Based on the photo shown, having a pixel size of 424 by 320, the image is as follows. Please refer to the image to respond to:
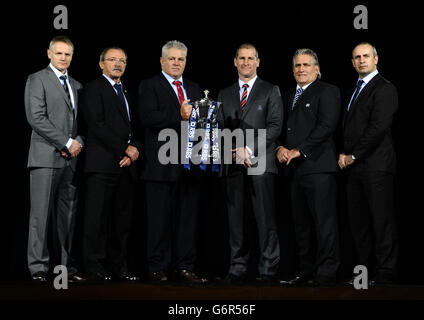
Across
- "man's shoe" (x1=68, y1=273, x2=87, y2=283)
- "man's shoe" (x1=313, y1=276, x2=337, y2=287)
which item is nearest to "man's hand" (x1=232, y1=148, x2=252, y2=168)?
"man's shoe" (x1=313, y1=276, x2=337, y2=287)

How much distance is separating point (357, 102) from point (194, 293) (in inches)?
69.2

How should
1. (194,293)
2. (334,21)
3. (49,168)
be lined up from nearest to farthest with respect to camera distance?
(194,293)
(49,168)
(334,21)

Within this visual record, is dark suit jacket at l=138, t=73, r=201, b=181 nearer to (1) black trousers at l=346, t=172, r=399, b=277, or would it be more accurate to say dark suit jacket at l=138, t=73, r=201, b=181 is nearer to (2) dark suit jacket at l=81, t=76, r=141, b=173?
(2) dark suit jacket at l=81, t=76, r=141, b=173

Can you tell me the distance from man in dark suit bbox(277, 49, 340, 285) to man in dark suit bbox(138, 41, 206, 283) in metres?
0.69

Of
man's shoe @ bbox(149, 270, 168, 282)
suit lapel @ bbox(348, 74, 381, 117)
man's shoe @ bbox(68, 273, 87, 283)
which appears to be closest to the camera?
man's shoe @ bbox(68, 273, 87, 283)

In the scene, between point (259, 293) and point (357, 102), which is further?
point (357, 102)

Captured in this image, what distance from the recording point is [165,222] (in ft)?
14.6

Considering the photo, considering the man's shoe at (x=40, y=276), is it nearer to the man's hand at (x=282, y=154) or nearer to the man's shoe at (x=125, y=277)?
the man's shoe at (x=125, y=277)

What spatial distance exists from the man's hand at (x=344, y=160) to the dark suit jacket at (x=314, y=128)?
4 cm

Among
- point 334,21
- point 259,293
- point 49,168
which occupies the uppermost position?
point 334,21

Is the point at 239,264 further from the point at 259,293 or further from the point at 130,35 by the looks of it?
the point at 130,35

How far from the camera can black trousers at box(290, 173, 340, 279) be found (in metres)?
4.47

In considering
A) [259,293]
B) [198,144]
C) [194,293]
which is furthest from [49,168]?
[259,293]

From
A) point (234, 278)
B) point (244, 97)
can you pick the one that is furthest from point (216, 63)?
point (234, 278)
